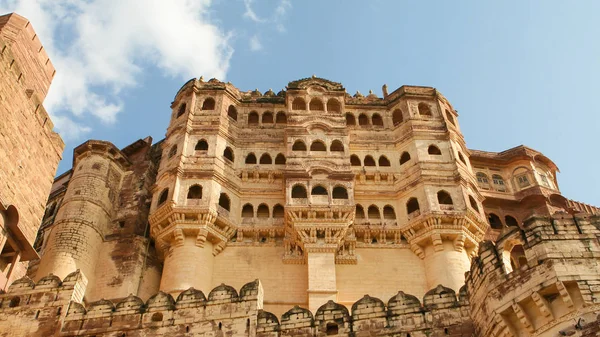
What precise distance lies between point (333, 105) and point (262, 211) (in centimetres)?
695

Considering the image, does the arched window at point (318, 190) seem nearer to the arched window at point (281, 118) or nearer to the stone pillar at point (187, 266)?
the stone pillar at point (187, 266)

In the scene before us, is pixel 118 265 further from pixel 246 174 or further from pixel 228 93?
pixel 228 93

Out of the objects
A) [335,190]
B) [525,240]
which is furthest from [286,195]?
[525,240]

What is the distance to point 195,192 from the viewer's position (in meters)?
26.7

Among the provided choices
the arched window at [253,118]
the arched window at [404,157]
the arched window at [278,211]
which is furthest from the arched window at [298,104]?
the arched window at [278,211]

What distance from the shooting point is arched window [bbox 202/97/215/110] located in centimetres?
3044

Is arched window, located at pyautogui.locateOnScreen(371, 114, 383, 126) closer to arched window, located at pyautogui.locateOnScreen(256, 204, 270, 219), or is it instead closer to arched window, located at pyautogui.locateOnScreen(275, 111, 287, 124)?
arched window, located at pyautogui.locateOnScreen(275, 111, 287, 124)

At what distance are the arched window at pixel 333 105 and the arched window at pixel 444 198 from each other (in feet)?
21.7

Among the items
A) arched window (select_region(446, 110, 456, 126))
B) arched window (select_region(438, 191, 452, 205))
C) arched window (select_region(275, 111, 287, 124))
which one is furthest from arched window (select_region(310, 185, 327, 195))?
arched window (select_region(446, 110, 456, 126))

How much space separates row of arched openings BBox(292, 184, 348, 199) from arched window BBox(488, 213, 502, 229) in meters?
8.58

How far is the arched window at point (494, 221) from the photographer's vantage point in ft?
101

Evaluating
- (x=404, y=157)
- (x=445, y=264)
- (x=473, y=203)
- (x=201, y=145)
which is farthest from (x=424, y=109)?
(x=201, y=145)

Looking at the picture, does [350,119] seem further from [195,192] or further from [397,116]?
[195,192]

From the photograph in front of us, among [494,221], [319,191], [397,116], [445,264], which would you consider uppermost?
[397,116]
